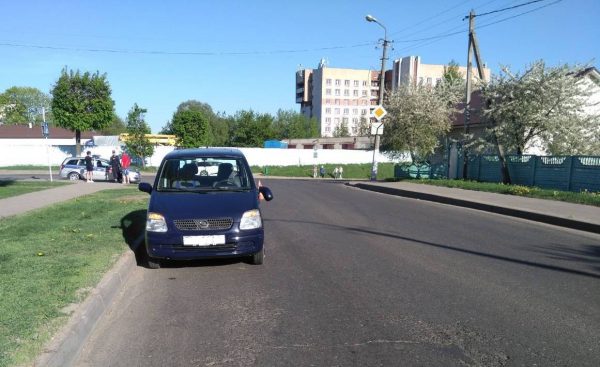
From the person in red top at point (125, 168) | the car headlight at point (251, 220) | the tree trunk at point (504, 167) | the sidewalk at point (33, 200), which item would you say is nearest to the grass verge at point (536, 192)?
the tree trunk at point (504, 167)

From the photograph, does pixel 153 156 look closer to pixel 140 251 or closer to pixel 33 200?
pixel 33 200

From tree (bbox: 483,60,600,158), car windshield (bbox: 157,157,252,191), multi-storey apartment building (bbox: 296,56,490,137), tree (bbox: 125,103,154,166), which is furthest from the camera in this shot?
multi-storey apartment building (bbox: 296,56,490,137)

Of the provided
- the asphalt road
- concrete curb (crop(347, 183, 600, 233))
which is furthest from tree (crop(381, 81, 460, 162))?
the asphalt road

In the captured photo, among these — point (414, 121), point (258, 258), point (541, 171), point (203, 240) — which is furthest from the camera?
point (414, 121)

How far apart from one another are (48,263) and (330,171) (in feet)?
123

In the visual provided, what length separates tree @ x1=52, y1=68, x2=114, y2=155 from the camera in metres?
41.5

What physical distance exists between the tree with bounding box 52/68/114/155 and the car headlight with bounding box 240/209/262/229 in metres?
39.2

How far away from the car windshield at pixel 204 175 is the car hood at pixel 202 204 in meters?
0.28

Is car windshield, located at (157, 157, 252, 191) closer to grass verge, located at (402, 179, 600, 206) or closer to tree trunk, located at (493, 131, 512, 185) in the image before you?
grass verge, located at (402, 179, 600, 206)

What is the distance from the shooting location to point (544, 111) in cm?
2086

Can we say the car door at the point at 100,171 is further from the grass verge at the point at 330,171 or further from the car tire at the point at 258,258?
the car tire at the point at 258,258

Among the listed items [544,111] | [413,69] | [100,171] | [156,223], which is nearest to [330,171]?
[100,171]

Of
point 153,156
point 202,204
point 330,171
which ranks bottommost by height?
point 330,171

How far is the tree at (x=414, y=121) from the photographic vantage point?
2719cm
